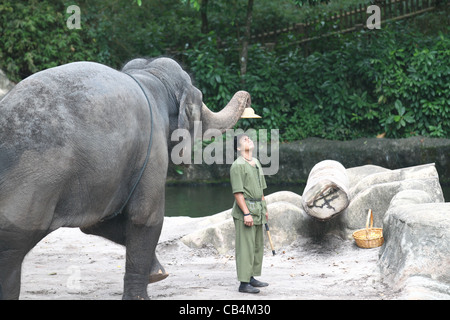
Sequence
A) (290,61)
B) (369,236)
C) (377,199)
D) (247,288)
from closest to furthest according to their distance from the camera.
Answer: (247,288) → (369,236) → (377,199) → (290,61)

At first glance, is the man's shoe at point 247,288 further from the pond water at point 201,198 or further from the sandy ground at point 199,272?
the pond water at point 201,198

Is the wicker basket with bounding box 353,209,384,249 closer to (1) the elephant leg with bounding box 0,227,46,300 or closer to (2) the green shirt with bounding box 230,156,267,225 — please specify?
(2) the green shirt with bounding box 230,156,267,225

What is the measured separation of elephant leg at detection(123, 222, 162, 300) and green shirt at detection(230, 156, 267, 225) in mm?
1073

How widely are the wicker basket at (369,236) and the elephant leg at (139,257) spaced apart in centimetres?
288

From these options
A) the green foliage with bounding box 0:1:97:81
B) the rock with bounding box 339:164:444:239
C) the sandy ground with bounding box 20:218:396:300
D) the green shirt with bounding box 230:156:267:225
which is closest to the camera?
the sandy ground with bounding box 20:218:396:300

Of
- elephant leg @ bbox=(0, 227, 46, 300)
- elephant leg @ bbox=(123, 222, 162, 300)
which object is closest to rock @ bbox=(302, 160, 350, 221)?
elephant leg @ bbox=(123, 222, 162, 300)

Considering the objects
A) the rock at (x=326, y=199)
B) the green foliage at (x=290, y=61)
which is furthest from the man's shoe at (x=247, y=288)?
the green foliage at (x=290, y=61)

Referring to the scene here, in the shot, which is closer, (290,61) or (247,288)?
(247,288)

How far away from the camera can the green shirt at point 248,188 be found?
564 cm

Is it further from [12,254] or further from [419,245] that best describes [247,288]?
[12,254]

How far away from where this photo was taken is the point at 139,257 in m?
4.75

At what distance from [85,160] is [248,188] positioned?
2.00 meters

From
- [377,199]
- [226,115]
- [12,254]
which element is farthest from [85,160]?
[377,199]

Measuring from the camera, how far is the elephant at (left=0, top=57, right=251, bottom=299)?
372cm
